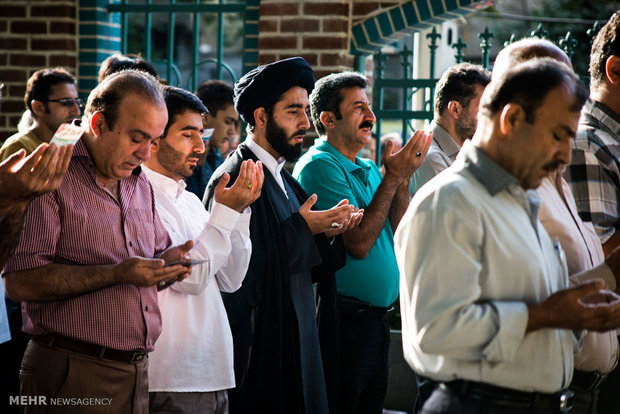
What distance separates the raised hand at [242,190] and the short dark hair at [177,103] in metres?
0.52

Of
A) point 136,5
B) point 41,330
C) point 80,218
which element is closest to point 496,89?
point 80,218

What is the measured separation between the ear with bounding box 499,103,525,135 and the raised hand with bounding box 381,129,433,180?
167cm

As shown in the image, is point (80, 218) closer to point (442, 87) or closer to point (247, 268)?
point (247, 268)

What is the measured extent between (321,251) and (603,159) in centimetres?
137

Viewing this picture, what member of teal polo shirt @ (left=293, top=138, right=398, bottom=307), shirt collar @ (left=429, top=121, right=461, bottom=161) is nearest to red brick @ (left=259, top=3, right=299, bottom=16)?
teal polo shirt @ (left=293, top=138, right=398, bottom=307)

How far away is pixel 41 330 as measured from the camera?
2883 mm

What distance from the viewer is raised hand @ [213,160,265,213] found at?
11.3ft

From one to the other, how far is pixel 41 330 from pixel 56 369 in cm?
14

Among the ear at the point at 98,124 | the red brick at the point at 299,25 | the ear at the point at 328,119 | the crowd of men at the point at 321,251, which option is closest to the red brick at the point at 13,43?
the crowd of men at the point at 321,251

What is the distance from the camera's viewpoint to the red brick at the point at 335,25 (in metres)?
6.01

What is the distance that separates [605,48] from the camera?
3516mm

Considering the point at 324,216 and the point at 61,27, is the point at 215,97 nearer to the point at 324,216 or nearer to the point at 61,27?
the point at 61,27

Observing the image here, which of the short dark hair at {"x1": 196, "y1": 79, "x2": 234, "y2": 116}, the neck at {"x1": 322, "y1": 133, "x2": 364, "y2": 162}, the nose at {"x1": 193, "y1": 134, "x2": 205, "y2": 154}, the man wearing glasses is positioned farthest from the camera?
the short dark hair at {"x1": 196, "y1": 79, "x2": 234, "y2": 116}

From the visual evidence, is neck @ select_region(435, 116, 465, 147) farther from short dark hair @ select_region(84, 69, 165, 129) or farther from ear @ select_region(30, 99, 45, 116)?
ear @ select_region(30, 99, 45, 116)
